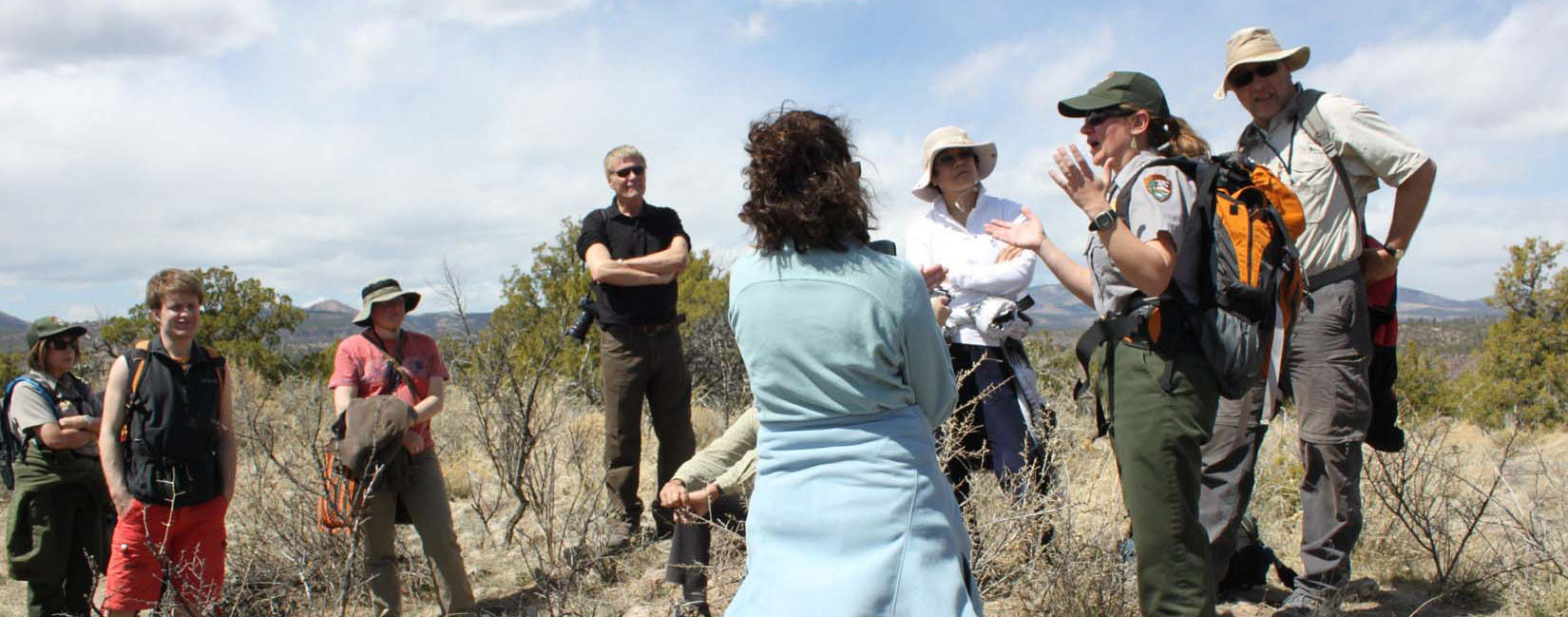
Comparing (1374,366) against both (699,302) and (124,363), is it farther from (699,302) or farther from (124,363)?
(699,302)

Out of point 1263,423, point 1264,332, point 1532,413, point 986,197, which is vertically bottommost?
point 1532,413

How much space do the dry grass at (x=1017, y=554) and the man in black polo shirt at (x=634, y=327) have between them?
0.22m

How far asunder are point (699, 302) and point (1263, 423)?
308 inches

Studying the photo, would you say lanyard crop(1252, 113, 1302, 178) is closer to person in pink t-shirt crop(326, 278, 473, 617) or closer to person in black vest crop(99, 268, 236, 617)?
person in pink t-shirt crop(326, 278, 473, 617)

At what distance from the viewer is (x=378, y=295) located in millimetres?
4242

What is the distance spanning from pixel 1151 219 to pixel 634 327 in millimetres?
3004

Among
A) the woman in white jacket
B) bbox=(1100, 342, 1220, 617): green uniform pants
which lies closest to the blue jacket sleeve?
bbox=(1100, 342, 1220, 617): green uniform pants

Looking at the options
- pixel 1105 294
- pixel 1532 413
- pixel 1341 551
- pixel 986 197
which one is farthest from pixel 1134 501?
pixel 1532 413

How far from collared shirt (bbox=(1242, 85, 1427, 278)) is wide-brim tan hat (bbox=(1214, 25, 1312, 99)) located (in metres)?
0.17

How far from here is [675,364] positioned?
4.91m

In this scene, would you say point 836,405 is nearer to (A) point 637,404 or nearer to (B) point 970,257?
(B) point 970,257

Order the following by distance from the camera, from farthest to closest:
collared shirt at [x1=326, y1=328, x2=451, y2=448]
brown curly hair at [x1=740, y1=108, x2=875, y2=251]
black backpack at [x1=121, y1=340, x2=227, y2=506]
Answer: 1. collared shirt at [x1=326, y1=328, x2=451, y2=448]
2. black backpack at [x1=121, y1=340, x2=227, y2=506]
3. brown curly hair at [x1=740, y1=108, x2=875, y2=251]

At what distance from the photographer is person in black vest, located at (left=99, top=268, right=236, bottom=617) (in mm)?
3686

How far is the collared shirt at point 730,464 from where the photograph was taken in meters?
3.21
